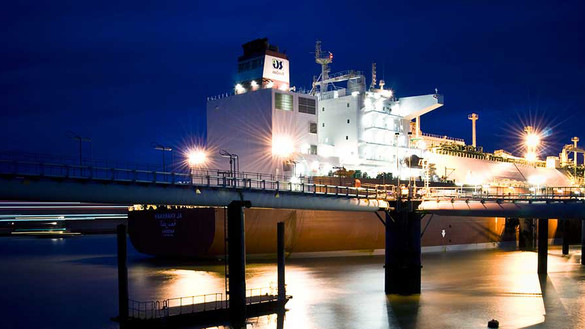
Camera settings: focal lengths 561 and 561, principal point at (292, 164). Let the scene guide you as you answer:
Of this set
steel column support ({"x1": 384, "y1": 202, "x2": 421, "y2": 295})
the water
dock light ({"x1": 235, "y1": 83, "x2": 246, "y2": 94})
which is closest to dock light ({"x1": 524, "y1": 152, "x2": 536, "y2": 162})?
the water

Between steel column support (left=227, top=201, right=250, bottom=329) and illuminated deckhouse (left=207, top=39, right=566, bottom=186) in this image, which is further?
illuminated deckhouse (left=207, top=39, right=566, bottom=186)

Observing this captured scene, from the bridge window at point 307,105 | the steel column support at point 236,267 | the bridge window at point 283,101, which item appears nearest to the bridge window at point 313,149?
the bridge window at point 307,105

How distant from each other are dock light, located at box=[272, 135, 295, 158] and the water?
406 inches

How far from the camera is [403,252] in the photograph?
113 feet

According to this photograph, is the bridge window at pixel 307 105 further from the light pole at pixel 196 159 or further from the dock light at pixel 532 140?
the dock light at pixel 532 140

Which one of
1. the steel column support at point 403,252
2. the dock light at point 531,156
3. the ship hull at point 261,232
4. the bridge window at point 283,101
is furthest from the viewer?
the dock light at point 531,156

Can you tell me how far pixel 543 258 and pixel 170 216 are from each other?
32434mm

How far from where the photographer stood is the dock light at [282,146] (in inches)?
2099

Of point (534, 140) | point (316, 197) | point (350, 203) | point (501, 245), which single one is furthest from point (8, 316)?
point (534, 140)

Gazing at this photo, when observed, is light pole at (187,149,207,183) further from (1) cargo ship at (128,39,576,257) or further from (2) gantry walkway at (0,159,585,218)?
(2) gantry walkway at (0,159,585,218)

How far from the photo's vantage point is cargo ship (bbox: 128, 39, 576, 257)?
50312 millimetres

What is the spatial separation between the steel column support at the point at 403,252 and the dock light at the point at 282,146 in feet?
65.8

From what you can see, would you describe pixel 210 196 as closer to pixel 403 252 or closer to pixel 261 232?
pixel 403 252

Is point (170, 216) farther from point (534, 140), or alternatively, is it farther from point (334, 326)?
point (534, 140)
